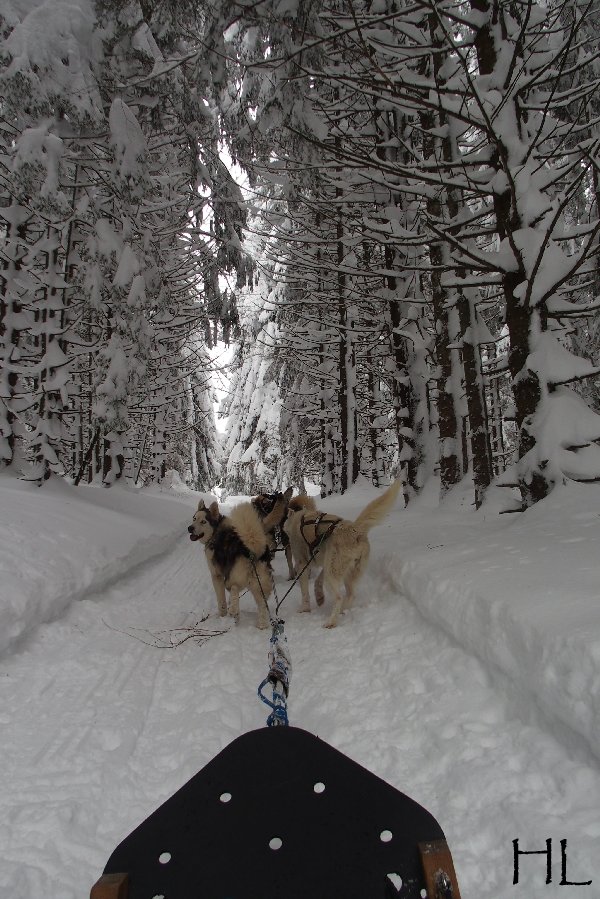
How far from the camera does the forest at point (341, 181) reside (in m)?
4.69

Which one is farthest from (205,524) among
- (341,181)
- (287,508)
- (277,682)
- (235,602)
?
(341,181)

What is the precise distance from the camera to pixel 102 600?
5.50m

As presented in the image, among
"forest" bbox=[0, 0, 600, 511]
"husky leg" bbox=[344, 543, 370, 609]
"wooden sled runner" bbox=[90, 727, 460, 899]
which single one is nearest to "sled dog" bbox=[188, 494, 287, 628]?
"husky leg" bbox=[344, 543, 370, 609]

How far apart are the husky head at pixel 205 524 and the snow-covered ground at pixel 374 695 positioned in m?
0.84

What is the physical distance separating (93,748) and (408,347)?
8.60m

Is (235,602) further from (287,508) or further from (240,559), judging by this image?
(287,508)

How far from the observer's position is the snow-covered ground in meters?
1.89

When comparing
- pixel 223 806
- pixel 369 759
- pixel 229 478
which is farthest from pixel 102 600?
pixel 229 478

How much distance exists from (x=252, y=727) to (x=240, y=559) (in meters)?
2.15

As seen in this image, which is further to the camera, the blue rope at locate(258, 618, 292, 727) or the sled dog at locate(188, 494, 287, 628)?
the sled dog at locate(188, 494, 287, 628)

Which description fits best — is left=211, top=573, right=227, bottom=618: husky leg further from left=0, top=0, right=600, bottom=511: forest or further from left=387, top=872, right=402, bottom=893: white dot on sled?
left=387, top=872, right=402, bottom=893: white dot on sled

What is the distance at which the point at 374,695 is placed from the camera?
3.06 m

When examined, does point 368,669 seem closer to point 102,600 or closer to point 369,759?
point 369,759

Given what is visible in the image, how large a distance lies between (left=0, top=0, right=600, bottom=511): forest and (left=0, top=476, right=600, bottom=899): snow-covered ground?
2.04 meters
